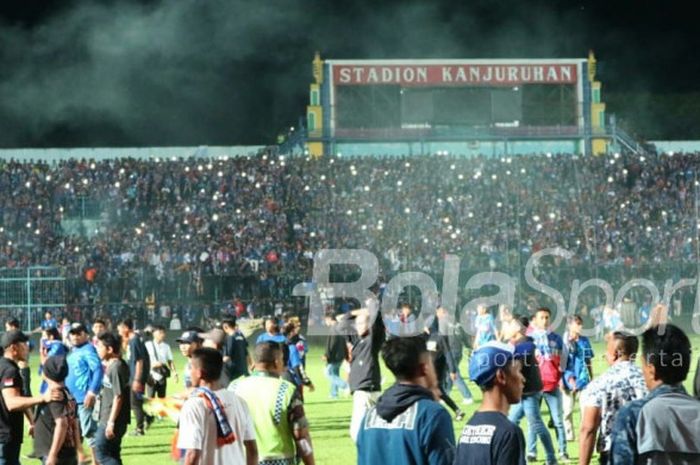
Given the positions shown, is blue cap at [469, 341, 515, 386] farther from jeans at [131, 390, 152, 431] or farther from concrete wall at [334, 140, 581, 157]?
concrete wall at [334, 140, 581, 157]

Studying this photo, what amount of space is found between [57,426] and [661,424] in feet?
19.4

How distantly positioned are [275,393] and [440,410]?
7.53 feet

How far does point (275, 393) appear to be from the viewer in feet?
25.7

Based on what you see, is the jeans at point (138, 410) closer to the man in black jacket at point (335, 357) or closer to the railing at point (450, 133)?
the man in black jacket at point (335, 357)

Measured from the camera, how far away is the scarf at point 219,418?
7.21 meters

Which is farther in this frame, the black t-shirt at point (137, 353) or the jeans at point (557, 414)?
the black t-shirt at point (137, 353)

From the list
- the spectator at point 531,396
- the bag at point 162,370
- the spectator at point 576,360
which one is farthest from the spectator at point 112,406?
the bag at point 162,370

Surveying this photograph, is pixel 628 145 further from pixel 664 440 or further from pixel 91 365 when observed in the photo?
pixel 664 440

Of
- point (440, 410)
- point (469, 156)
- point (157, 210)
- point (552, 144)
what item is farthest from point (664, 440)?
point (552, 144)

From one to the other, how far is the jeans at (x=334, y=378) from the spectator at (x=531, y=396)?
27.3ft

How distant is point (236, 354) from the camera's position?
53.1 feet

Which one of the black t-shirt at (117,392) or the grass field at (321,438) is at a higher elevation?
the black t-shirt at (117,392)

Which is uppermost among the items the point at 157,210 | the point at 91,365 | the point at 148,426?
the point at 157,210

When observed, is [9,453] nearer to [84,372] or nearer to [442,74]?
[84,372]
